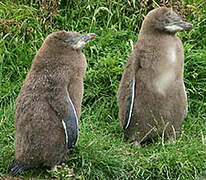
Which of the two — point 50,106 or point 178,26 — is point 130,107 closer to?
point 178,26

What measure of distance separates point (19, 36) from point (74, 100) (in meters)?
2.12

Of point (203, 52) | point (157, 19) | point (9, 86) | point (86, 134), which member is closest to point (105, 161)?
point (86, 134)

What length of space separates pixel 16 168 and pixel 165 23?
5.85 feet

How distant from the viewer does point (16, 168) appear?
4.30m

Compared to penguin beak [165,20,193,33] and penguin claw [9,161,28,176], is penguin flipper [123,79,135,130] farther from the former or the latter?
penguin claw [9,161,28,176]

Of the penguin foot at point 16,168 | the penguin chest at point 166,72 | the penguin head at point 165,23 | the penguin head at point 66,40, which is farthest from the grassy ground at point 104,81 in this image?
the penguin head at point 165,23

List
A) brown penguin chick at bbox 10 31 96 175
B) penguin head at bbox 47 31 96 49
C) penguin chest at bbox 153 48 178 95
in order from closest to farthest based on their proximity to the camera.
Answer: brown penguin chick at bbox 10 31 96 175, penguin head at bbox 47 31 96 49, penguin chest at bbox 153 48 178 95

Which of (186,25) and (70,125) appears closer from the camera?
(70,125)

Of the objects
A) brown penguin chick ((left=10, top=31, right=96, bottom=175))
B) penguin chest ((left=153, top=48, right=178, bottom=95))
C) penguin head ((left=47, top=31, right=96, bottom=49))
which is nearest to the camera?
brown penguin chick ((left=10, top=31, right=96, bottom=175))

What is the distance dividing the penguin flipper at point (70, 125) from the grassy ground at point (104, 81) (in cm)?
21

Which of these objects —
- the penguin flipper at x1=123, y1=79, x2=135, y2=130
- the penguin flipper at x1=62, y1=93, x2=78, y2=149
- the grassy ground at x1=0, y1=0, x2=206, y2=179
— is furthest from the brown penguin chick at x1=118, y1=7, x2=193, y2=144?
the penguin flipper at x1=62, y1=93, x2=78, y2=149

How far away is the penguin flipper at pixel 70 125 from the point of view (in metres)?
4.19

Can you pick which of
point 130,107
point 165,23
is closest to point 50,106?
point 130,107

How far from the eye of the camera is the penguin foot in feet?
14.0
